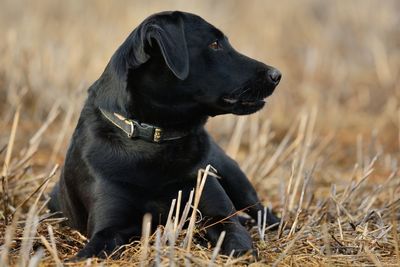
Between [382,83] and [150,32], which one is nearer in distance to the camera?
[150,32]

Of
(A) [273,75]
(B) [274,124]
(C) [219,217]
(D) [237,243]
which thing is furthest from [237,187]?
(B) [274,124]

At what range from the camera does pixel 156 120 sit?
418 cm

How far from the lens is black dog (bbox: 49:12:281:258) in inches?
157

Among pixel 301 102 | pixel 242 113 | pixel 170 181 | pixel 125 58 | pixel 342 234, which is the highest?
pixel 125 58

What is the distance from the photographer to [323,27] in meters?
14.6

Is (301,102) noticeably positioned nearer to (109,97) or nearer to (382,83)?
(382,83)

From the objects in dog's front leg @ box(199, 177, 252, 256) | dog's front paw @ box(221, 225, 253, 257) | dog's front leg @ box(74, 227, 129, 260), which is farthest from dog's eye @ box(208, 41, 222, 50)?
dog's front leg @ box(74, 227, 129, 260)

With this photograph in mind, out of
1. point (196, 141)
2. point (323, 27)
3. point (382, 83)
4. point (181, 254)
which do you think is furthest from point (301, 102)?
point (181, 254)

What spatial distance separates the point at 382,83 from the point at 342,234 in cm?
822

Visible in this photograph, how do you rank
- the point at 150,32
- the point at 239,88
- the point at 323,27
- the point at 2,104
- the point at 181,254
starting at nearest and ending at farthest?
the point at 181,254 < the point at 150,32 < the point at 239,88 < the point at 2,104 < the point at 323,27

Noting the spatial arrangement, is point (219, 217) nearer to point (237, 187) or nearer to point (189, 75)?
point (189, 75)

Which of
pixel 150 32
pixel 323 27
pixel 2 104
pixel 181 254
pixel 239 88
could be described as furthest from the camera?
pixel 323 27

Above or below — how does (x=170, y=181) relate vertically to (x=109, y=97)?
below

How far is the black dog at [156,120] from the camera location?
399cm
